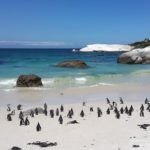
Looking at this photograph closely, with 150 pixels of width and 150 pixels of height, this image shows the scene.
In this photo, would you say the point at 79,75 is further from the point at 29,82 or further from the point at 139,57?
the point at 139,57

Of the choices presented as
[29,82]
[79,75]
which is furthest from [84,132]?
[79,75]

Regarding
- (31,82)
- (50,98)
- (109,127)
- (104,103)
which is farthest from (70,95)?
(109,127)

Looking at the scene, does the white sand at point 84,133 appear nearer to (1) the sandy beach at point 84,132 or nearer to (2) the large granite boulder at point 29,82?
(1) the sandy beach at point 84,132

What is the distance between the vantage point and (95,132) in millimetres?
17688

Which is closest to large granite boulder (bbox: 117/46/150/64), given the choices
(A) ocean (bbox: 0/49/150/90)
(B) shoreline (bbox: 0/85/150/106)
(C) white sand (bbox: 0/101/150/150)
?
(A) ocean (bbox: 0/49/150/90)

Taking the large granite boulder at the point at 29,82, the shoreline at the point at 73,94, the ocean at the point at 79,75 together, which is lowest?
the ocean at the point at 79,75

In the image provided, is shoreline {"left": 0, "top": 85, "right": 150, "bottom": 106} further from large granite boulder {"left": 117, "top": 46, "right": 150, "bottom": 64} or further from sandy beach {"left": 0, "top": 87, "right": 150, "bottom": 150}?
large granite boulder {"left": 117, "top": 46, "right": 150, "bottom": 64}

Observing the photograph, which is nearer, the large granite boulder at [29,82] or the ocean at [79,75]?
the large granite boulder at [29,82]

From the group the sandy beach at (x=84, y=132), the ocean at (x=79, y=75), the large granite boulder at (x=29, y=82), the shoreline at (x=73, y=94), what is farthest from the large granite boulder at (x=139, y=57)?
the sandy beach at (x=84, y=132)

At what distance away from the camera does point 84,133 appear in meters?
17.6

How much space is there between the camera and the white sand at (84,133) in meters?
15.6

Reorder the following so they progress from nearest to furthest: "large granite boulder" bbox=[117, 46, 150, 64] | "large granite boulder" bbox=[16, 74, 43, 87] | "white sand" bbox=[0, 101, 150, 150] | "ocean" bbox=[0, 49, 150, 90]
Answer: "white sand" bbox=[0, 101, 150, 150], "large granite boulder" bbox=[16, 74, 43, 87], "ocean" bbox=[0, 49, 150, 90], "large granite boulder" bbox=[117, 46, 150, 64]

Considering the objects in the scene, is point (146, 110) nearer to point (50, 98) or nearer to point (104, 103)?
point (104, 103)

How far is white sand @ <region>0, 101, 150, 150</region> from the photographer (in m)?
15.6
